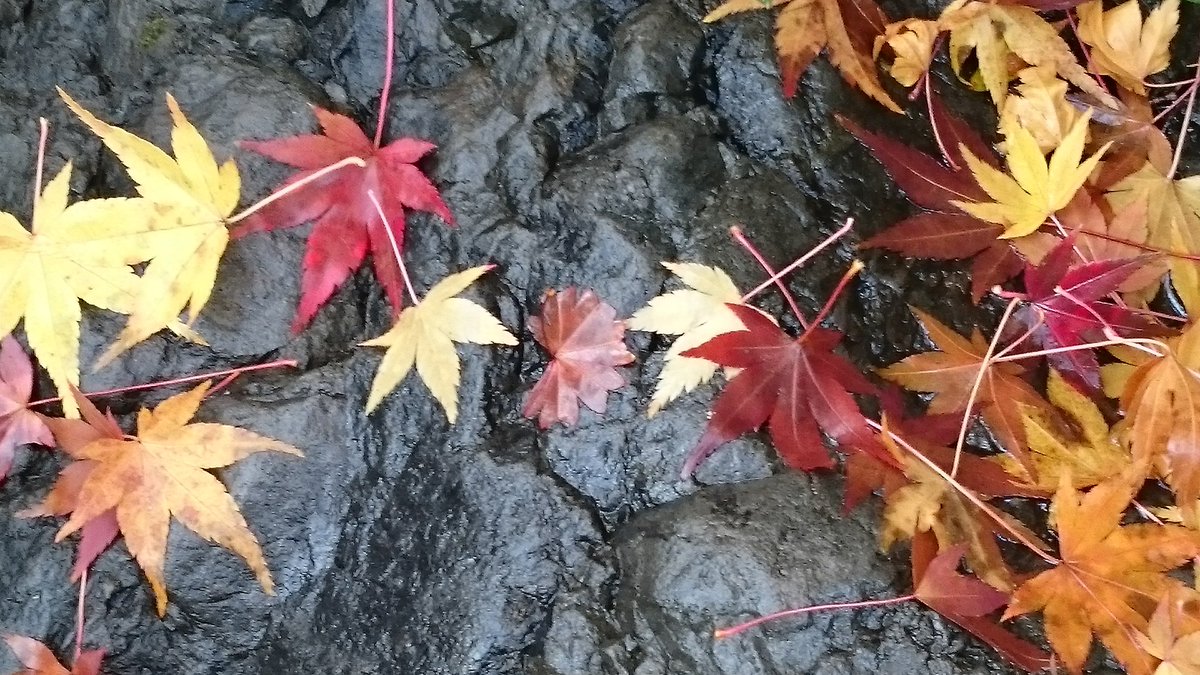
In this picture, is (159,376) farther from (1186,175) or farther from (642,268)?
(1186,175)

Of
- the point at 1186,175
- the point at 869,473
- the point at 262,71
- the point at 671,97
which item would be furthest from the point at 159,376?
the point at 1186,175

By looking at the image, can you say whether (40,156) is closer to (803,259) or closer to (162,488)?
(162,488)

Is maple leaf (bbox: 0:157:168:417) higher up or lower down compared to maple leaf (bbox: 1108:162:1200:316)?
higher up

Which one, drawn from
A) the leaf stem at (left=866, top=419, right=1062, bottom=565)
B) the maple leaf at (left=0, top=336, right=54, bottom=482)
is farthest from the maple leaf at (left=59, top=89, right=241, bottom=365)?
the leaf stem at (left=866, top=419, right=1062, bottom=565)

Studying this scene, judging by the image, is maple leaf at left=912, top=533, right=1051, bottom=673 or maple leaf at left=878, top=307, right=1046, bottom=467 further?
maple leaf at left=878, top=307, right=1046, bottom=467

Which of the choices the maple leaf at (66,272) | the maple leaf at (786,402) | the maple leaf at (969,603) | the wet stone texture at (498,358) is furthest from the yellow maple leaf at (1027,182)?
the maple leaf at (66,272)

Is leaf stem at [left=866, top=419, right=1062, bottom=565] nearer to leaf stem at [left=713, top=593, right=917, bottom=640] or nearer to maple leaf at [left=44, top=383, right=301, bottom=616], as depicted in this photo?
leaf stem at [left=713, top=593, right=917, bottom=640]
